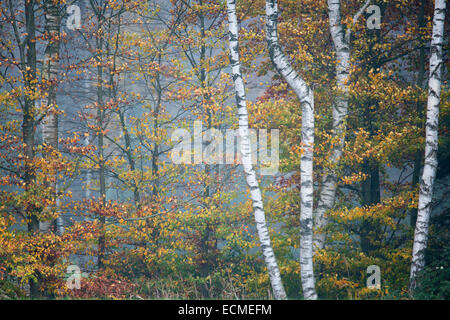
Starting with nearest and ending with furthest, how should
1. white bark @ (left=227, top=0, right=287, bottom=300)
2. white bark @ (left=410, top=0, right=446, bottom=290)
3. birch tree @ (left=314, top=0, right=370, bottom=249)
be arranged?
white bark @ (left=410, top=0, right=446, bottom=290)
white bark @ (left=227, top=0, right=287, bottom=300)
birch tree @ (left=314, top=0, right=370, bottom=249)

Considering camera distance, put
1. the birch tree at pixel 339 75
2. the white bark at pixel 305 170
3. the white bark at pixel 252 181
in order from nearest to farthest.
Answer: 1. the white bark at pixel 305 170
2. the white bark at pixel 252 181
3. the birch tree at pixel 339 75

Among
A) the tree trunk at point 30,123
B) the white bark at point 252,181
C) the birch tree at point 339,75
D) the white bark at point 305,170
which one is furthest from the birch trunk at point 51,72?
the birch tree at point 339,75

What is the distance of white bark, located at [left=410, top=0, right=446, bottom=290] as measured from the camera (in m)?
8.61

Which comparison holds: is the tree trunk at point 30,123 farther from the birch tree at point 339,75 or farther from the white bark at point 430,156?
the white bark at point 430,156

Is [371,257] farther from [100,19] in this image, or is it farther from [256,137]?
[100,19]

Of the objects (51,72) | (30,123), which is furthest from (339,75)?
(30,123)

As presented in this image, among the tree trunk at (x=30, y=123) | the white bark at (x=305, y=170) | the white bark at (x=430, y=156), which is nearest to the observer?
the white bark at (x=430, y=156)

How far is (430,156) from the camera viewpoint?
8.70 metres

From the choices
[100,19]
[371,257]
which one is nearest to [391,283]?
[371,257]

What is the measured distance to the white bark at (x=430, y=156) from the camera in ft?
28.2

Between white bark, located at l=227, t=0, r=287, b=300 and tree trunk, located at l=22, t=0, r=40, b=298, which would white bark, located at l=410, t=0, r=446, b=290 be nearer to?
white bark, located at l=227, t=0, r=287, b=300

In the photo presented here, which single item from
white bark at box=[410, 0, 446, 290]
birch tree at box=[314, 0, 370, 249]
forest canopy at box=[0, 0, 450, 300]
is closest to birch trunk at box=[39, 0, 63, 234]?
forest canopy at box=[0, 0, 450, 300]

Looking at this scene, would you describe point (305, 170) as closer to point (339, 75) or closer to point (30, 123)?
point (339, 75)
